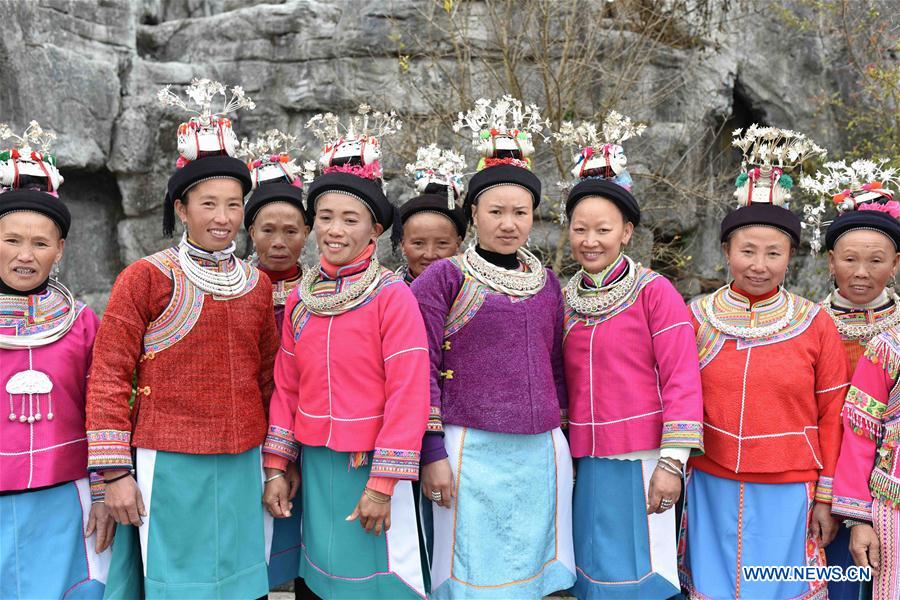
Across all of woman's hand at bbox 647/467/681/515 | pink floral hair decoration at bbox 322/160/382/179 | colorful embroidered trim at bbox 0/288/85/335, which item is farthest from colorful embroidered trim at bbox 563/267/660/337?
colorful embroidered trim at bbox 0/288/85/335

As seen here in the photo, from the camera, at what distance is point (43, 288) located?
2768mm

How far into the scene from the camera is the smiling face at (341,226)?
2717 mm

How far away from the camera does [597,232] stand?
2.88 m

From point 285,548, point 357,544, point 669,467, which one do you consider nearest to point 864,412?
point 669,467

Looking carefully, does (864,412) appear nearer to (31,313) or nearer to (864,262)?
(864,262)

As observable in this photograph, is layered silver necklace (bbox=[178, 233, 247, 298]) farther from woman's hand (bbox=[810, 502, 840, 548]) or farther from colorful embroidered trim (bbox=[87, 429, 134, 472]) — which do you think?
woman's hand (bbox=[810, 502, 840, 548])

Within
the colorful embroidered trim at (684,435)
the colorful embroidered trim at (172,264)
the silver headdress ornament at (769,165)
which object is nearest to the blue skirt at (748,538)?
the colorful embroidered trim at (684,435)

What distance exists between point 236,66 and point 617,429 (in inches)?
243

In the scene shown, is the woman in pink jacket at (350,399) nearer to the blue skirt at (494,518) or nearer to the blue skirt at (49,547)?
the blue skirt at (494,518)

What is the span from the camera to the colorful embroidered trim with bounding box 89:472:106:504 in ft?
8.80

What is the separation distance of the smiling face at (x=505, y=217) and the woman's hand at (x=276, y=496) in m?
1.17

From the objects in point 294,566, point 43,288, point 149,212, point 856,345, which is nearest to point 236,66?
point 149,212

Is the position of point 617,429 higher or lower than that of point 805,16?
lower

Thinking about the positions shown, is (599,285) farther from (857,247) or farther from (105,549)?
(105,549)
